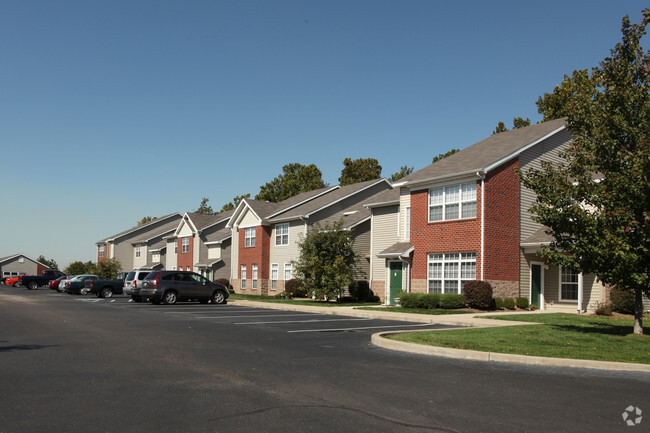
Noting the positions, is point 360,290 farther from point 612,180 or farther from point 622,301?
point 612,180

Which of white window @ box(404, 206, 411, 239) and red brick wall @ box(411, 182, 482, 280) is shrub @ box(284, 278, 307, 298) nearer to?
white window @ box(404, 206, 411, 239)

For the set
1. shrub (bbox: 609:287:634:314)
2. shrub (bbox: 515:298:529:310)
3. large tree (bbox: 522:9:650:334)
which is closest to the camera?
large tree (bbox: 522:9:650:334)

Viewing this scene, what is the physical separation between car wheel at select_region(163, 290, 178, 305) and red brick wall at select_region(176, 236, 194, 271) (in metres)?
27.9

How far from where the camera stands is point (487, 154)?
2827 cm

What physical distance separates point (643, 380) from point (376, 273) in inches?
973

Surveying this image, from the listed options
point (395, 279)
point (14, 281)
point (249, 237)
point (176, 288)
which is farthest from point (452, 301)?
point (14, 281)

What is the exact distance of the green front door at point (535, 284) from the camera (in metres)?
27.5

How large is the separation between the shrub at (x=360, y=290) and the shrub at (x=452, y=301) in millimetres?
9019

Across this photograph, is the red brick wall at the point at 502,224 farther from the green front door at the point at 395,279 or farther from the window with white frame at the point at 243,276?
the window with white frame at the point at 243,276

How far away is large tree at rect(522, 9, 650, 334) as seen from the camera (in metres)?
13.9

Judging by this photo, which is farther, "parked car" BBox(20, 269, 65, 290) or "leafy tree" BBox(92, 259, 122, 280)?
"leafy tree" BBox(92, 259, 122, 280)

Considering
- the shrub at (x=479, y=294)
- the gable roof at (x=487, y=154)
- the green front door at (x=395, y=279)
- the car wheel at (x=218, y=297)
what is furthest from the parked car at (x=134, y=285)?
the shrub at (x=479, y=294)

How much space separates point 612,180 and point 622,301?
1132cm

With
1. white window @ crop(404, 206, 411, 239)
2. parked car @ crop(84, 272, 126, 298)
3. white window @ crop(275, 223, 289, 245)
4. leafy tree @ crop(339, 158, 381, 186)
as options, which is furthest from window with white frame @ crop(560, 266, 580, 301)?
leafy tree @ crop(339, 158, 381, 186)
